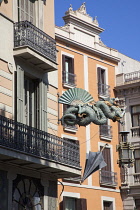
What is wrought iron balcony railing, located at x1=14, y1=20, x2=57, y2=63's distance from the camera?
19.7m

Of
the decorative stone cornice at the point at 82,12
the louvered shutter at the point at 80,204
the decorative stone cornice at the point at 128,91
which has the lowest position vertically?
the louvered shutter at the point at 80,204

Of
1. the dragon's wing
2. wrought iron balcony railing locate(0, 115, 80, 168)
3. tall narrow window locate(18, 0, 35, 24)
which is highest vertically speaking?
tall narrow window locate(18, 0, 35, 24)

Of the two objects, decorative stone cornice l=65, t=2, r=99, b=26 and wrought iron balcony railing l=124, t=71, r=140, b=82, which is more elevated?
decorative stone cornice l=65, t=2, r=99, b=26

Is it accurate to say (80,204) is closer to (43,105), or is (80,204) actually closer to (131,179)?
(131,179)

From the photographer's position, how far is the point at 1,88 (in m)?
18.4

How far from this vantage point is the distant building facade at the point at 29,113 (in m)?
18.0

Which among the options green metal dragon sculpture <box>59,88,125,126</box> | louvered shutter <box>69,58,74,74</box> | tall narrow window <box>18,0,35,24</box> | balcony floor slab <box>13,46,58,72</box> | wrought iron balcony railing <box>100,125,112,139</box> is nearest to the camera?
green metal dragon sculpture <box>59,88,125,126</box>

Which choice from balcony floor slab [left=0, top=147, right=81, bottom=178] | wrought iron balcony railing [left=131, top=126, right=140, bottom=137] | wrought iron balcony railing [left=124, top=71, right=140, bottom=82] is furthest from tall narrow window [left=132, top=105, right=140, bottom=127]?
balcony floor slab [left=0, top=147, right=81, bottom=178]

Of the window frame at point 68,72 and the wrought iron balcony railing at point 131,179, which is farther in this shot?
the wrought iron balcony railing at point 131,179

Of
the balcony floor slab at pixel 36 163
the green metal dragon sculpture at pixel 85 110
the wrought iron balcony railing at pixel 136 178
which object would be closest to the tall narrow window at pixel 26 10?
the green metal dragon sculpture at pixel 85 110

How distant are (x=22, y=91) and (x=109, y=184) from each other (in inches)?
611

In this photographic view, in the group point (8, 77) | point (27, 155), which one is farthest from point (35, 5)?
point (27, 155)

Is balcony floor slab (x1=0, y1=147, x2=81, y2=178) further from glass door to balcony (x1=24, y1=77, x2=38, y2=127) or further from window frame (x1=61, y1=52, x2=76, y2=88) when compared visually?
window frame (x1=61, y1=52, x2=76, y2=88)

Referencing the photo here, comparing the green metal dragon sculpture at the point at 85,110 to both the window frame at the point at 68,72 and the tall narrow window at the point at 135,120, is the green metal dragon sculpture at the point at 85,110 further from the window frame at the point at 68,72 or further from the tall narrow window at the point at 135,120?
the tall narrow window at the point at 135,120
